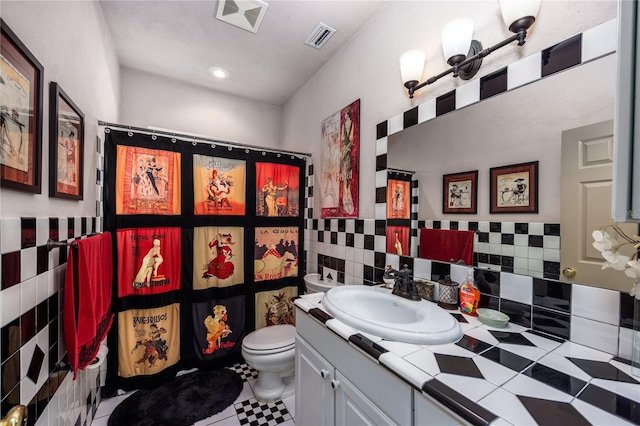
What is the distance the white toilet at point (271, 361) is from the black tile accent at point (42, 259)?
1.15 metres

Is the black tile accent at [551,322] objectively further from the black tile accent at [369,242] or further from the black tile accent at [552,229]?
the black tile accent at [369,242]

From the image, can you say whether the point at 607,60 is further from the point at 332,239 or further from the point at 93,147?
the point at 93,147

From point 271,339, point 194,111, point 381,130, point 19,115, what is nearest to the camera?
point 19,115

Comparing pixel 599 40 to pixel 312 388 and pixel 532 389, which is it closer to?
pixel 532 389

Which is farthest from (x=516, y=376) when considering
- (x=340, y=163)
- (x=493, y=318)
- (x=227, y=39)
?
(x=227, y=39)

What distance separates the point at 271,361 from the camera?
1611mm

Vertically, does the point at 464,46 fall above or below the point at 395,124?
above

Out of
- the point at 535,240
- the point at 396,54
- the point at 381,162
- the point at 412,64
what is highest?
the point at 396,54

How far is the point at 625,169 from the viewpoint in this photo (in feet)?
1.30

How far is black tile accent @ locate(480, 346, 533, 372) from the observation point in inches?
26.9

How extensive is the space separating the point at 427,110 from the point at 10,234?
5.32 feet

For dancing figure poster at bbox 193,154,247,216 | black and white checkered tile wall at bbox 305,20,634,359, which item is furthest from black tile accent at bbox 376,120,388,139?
dancing figure poster at bbox 193,154,247,216

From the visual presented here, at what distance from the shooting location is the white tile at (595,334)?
0.74 m

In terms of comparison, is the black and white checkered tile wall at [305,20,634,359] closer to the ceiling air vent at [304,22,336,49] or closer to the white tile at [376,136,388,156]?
the white tile at [376,136,388,156]
